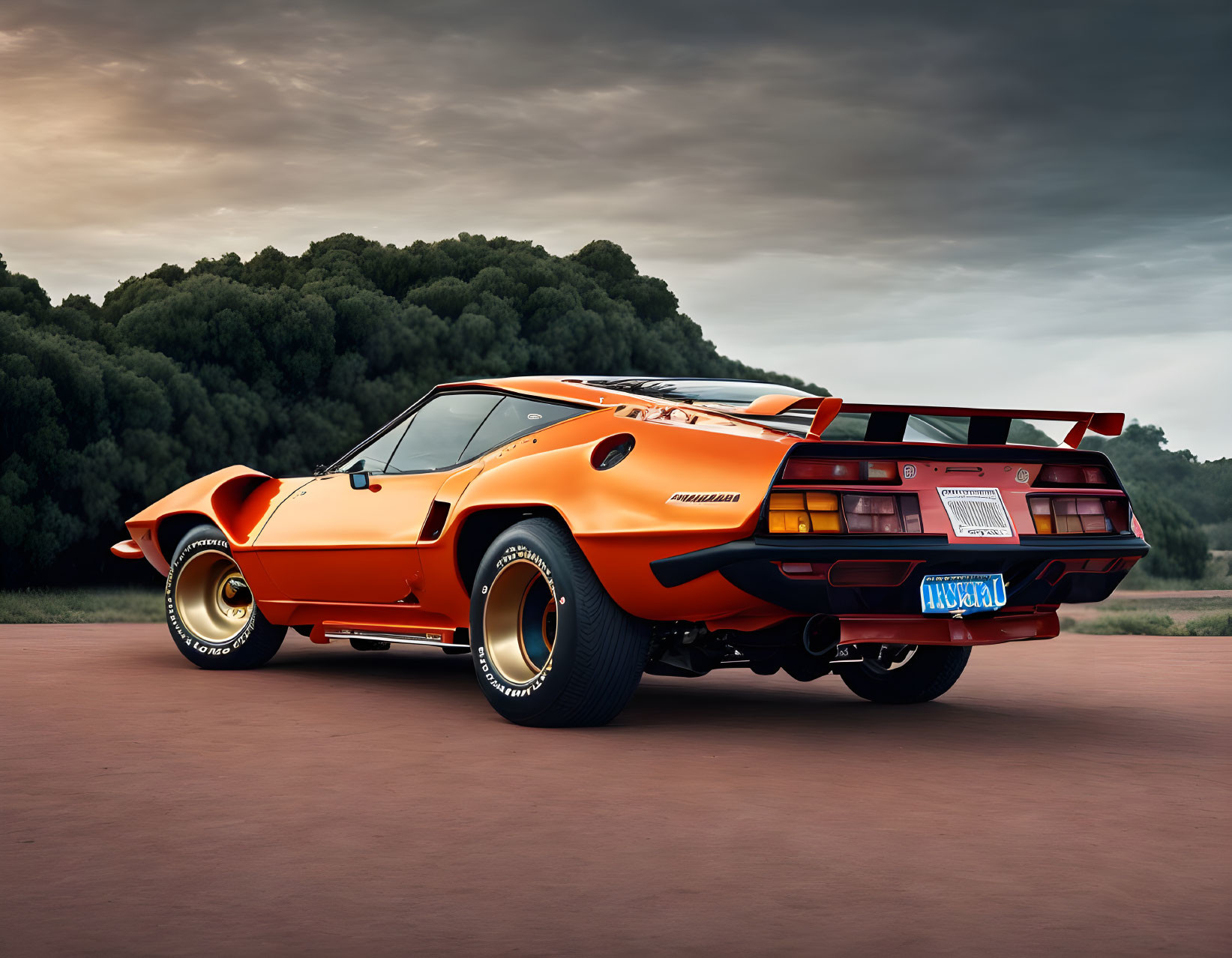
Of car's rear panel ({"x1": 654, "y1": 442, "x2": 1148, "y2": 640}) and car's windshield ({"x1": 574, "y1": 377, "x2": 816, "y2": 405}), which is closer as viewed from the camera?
car's rear panel ({"x1": 654, "y1": 442, "x2": 1148, "y2": 640})

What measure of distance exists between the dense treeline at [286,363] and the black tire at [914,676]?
12.2 meters

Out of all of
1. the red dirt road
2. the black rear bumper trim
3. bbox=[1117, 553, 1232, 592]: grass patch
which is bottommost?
the red dirt road

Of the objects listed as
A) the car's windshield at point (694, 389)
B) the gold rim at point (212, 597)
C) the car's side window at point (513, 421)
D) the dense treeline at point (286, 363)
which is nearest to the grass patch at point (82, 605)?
the dense treeline at point (286, 363)

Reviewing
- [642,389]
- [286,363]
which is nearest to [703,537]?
[642,389]

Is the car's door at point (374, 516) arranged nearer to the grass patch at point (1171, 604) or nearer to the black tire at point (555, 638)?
the black tire at point (555, 638)

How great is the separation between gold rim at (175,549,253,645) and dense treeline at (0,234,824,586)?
1055cm

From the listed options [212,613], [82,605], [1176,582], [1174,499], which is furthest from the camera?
[1174,499]

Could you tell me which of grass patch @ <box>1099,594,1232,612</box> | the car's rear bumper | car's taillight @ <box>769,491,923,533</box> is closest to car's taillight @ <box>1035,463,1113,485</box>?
the car's rear bumper

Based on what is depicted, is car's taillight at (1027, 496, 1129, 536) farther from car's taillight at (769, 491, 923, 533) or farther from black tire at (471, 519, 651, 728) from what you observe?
black tire at (471, 519, 651, 728)

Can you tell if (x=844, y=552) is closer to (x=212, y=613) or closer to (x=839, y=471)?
(x=839, y=471)

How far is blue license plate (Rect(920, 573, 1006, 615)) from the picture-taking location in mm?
5832

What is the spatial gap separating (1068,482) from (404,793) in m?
3.20

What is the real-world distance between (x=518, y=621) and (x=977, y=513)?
82.2 inches

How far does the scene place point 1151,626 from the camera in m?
14.9
